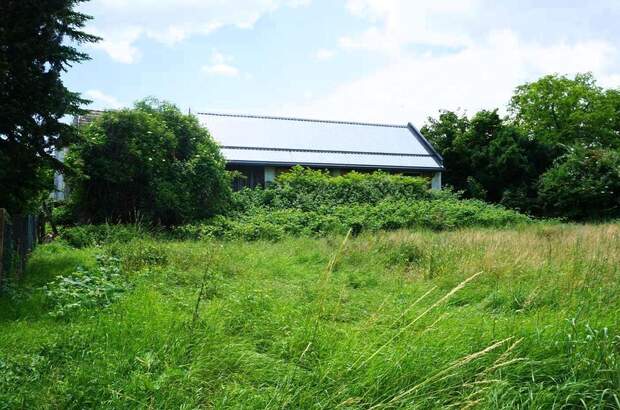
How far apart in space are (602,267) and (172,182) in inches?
468

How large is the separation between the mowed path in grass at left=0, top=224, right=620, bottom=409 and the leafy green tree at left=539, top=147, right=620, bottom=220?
718 inches

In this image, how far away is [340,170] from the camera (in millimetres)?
26906

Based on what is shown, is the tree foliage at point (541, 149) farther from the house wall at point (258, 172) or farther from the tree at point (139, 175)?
the tree at point (139, 175)

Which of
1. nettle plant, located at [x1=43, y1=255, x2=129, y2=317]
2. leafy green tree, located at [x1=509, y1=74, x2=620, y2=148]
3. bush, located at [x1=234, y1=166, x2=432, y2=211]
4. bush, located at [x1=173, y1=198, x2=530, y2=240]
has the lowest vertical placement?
bush, located at [x1=173, y1=198, x2=530, y2=240]

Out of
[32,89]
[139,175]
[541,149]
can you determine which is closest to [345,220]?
[139,175]

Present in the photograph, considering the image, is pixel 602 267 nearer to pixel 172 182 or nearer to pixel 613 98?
pixel 172 182

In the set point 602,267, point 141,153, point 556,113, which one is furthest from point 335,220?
point 556,113

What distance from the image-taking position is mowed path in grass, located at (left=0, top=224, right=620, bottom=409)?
127 inches

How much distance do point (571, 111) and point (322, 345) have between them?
43753mm

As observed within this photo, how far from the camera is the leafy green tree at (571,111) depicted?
40.2 metres

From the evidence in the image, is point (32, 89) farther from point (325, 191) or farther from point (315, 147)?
point (315, 147)

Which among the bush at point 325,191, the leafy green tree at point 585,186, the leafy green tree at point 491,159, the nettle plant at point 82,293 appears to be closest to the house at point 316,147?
the leafy green tree at point 491,159

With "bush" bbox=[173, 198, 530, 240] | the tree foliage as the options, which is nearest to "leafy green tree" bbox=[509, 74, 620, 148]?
the tree foliage

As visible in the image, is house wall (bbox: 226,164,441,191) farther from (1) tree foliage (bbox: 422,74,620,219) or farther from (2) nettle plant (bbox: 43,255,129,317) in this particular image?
(2) nettle plant (bbox: 43,255,129,317)
